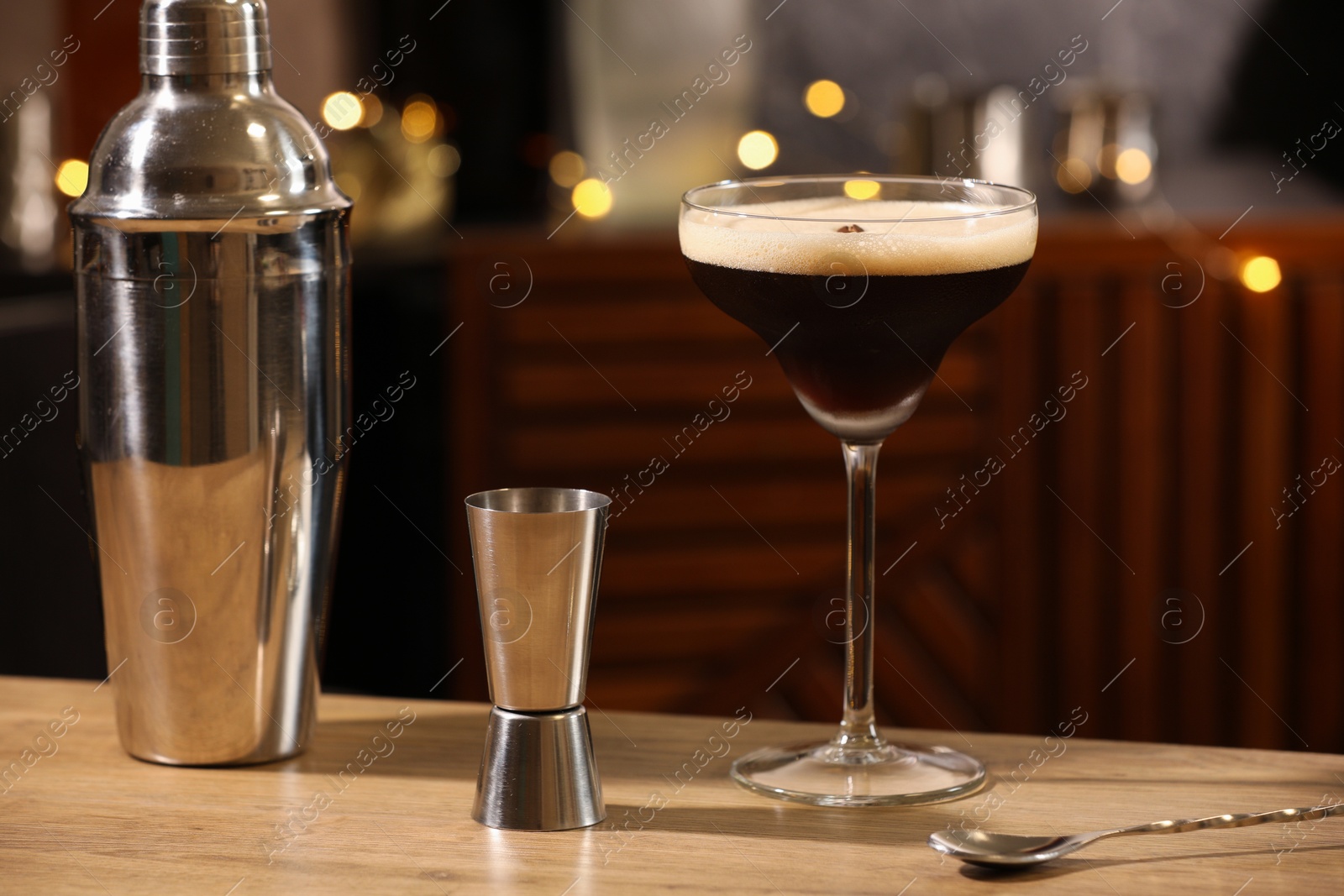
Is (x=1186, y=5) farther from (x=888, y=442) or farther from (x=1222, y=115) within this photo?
(x=888, y=442)

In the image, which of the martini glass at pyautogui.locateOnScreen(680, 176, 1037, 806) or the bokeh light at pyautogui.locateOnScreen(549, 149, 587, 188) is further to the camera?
the bokeh light at pyautogui.locateOnScreen(549, 149, 587, 188)

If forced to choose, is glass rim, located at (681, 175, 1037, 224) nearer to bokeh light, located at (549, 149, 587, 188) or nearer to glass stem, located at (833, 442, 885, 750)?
glass stem, located at (833, 442, 885, 750)

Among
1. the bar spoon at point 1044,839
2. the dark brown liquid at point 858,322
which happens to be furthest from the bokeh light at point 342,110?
the bar spoon at point 1044,839

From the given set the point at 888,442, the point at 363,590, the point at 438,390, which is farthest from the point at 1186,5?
the point at 363,590

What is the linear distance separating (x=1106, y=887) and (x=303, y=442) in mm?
500

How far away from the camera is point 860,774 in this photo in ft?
2.79

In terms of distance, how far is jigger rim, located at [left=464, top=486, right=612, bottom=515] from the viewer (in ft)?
2.56

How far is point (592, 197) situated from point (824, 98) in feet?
1.70

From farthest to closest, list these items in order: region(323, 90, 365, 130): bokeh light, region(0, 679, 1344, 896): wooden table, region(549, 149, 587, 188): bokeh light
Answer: region(549, 149, 587, 188): bokeh light → region(323, 90, 365, 130): bokeh light → region(0, 679, 1344, 896): wooden table

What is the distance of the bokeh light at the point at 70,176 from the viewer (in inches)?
95.8

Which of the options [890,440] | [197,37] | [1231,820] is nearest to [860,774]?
[1231,820]

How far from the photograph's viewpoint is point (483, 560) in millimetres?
762

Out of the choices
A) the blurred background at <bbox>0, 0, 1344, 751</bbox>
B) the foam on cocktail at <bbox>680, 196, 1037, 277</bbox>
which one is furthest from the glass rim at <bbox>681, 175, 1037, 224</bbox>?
the blurred background at <bbox>0, 0, 1344, 751</bbox>

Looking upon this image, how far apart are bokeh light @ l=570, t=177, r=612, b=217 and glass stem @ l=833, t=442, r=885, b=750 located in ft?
6.46
